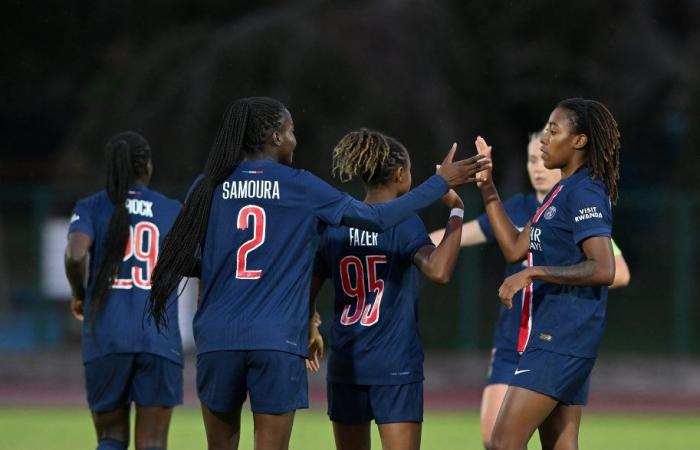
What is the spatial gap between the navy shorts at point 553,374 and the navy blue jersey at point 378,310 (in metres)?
0.63

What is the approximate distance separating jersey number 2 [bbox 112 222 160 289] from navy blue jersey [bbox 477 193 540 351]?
1.99 metres

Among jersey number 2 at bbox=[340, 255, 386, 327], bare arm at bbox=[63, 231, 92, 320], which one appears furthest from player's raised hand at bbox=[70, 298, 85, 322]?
jersey number 2 at bbox=[340, 255, 386, 327]

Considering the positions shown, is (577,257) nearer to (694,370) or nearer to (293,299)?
(293,299)

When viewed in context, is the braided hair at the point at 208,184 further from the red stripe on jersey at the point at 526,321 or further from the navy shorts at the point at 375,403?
the red stripe on jersey at the point at 526,321

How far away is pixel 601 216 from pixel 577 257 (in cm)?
25

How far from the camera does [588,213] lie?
18.6ft

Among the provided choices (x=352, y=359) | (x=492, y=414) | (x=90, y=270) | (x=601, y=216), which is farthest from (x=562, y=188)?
(x=90, y=270)

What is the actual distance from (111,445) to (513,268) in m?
2.62

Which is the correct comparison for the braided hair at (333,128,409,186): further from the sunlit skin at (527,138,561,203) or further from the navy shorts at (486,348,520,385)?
the navy shorts at (486,348,520,385)

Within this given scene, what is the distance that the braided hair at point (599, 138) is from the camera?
19.4 feet

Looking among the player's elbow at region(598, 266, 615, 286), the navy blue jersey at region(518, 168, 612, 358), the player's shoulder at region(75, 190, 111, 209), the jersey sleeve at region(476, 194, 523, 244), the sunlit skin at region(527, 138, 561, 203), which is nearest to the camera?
the player's elbow at region(598, 266, 615, 286)

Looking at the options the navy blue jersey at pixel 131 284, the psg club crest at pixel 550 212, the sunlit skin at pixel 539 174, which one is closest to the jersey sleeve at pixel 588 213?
the psg club crest at pixel 550 212

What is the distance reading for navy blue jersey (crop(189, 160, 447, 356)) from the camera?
562 cm

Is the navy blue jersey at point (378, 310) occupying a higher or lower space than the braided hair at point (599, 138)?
lower
